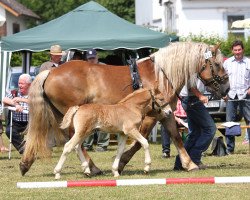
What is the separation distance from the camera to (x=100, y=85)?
34.0 feet

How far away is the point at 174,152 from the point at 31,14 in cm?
3369

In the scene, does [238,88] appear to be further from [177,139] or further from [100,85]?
[100,85]

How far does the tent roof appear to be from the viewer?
1736 centimetres

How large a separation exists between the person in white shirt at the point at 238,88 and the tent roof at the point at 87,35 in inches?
128

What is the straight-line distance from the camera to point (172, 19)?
120 ft

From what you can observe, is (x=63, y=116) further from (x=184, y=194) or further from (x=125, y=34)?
(x=125, y=34)

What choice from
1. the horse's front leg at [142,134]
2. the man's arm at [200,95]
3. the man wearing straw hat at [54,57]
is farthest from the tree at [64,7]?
the horse's front leg at [142,134]

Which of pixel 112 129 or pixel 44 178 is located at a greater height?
pixel 112 129

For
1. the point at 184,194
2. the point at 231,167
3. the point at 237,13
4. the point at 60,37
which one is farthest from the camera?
the point at 237,13

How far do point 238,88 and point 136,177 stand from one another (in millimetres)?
4989

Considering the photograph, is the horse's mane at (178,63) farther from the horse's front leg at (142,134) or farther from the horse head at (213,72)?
the horse's front leg at (142,134)

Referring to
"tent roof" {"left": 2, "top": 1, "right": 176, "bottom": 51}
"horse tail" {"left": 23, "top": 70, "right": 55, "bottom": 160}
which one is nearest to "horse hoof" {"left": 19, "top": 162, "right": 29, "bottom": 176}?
"horse tail" {"left": 23, "top": 70, "right": 55, "bottom": 160}

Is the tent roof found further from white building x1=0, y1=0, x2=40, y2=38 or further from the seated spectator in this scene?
white building x1=0, y1=0, x2=40, y2=38

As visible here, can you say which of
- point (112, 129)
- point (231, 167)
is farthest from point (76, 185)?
point (231, 167)
